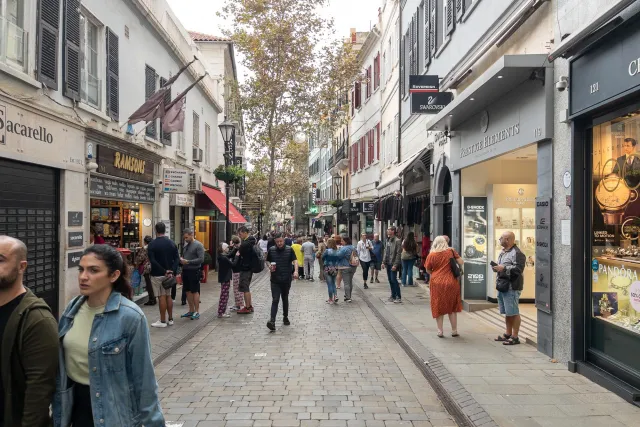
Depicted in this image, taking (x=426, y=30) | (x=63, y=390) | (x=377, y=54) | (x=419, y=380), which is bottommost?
(x=419, y=380)

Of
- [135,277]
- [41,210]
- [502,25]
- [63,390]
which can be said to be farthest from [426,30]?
[63,390]

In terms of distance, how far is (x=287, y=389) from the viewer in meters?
6.27

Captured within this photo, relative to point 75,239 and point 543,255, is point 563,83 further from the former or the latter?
point 75,239

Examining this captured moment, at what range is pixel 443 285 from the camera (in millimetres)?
8711

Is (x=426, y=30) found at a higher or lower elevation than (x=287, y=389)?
higher

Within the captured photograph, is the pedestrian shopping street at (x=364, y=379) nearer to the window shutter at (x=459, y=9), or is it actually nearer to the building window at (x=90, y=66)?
the building window at (x=90, y=66)

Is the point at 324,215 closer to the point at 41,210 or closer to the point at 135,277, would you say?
the point at 135,277

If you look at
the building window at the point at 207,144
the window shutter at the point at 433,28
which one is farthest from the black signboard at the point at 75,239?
the building window at the point at 207,144

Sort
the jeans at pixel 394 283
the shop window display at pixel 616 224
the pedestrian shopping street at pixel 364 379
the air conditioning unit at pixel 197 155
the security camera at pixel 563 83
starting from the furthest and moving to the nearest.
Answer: the air conditioning unit at pixel 197 155, the jeans at pixel 394 283, the security camera at pixel 563 83, the shop window display at pixel 616 224, the pedestrian shopping street at pixel 364 379

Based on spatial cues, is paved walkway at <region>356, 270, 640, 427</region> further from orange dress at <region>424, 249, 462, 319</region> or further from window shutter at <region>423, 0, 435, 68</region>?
window shutter at <region>423, 0, 435, 68</region>

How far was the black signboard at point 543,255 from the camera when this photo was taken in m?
7.30

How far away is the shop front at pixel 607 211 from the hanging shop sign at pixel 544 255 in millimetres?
662

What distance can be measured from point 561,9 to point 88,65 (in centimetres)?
856

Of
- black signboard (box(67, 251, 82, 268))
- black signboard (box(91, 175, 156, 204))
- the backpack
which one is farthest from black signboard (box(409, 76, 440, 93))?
black signboard (box(67, 251, 82, 268))
